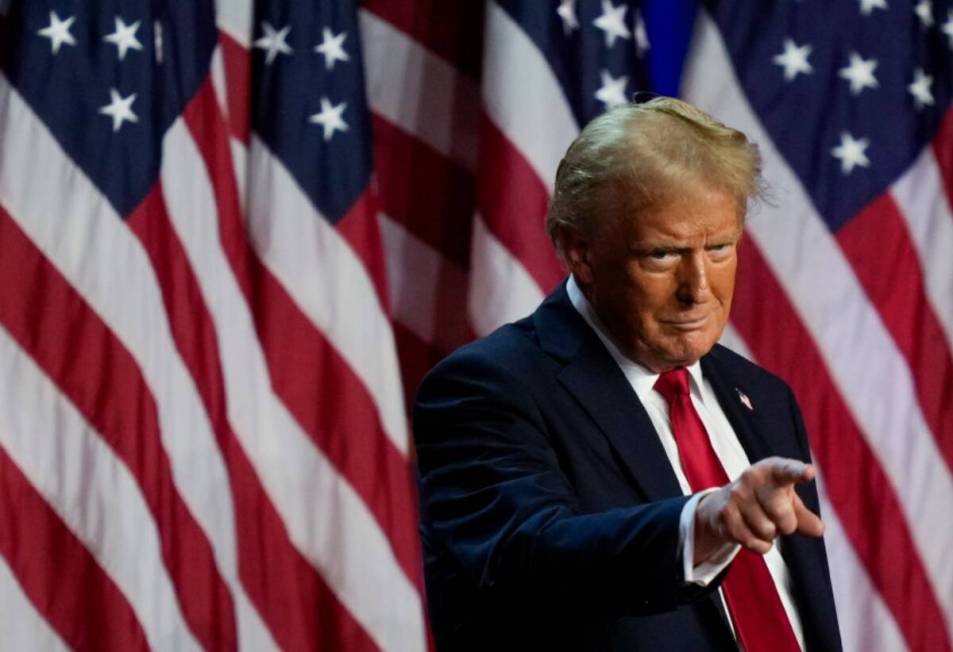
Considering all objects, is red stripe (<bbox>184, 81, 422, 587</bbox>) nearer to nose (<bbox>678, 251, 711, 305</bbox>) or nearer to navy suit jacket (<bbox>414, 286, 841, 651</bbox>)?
navy suit jacket (<bbox>414, 286, 841, 651</bbox>)

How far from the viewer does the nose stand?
1816 mm

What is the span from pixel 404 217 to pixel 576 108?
51 cm

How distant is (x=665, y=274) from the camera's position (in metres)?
1.83

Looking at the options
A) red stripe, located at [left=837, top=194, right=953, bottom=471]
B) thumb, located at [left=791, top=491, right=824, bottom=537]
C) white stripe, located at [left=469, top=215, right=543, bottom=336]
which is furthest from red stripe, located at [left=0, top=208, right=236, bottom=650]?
thumb, located at [left=791, top=491, right=824, bottom=537]

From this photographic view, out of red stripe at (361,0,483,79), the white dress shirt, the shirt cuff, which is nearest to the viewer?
the shirt cuff

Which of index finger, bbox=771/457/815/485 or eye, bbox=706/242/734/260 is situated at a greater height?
eye, bbox=706/242/734/260

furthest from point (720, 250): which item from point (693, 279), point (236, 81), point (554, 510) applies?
point (236, 81)

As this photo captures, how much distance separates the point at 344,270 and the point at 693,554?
2108mm

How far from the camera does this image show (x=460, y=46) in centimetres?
379

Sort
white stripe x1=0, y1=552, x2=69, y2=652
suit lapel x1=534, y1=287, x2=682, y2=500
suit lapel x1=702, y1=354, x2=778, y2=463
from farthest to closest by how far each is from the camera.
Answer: white stripe x1=0, y1=552, x2=69, y2=652
suit lapel x1=702, y1=354, x2=778, y2=463
suit lapel x1=534, y1=287, x2=682, y2=500

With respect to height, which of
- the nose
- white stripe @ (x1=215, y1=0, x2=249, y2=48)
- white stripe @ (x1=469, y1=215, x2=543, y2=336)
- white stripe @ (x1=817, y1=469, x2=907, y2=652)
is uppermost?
white stripe @ (x1=215, y1=0, x2=249, y2=48)

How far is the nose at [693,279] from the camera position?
5.96ft

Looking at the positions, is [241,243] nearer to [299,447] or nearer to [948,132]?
[299,447]

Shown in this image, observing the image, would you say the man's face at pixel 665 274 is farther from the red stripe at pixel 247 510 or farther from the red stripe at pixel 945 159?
the red stripe at pixel 945 159
